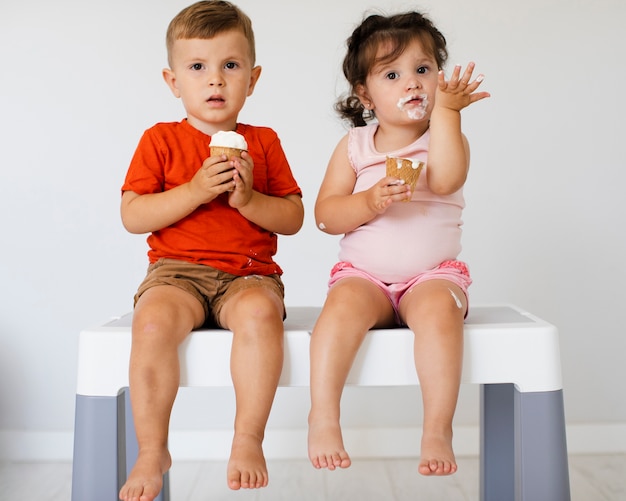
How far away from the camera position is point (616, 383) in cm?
244

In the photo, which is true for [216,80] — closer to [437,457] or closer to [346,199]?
[346,199]

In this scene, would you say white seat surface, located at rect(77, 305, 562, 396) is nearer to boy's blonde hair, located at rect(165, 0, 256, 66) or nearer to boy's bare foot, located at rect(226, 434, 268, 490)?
boy's bare foot, located at rect(226, 434, 268, 490)

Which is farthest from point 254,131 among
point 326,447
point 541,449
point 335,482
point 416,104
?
point 335,482

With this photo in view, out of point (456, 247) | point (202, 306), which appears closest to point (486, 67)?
point (456, 247)

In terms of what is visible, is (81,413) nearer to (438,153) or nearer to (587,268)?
(438,153)

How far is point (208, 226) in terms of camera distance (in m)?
1.52

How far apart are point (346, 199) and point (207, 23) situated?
393 millimetres

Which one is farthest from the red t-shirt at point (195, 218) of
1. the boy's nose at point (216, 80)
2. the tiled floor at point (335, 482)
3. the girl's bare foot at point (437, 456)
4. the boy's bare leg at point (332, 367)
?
the tiled floor at point (335, 482)

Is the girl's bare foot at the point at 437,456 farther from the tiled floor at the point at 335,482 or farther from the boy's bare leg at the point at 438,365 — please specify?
the tiled floor at the point at 335,482

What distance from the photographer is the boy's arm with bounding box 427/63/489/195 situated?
1389 millimetres

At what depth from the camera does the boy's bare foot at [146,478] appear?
3.94ft

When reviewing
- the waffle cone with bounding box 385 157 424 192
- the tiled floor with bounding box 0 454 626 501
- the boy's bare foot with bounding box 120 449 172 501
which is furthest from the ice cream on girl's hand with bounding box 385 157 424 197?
the tiled floor with bounding box 0 454 626 501

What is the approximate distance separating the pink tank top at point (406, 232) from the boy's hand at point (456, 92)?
0.16 m

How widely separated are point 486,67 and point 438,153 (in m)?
0.97
